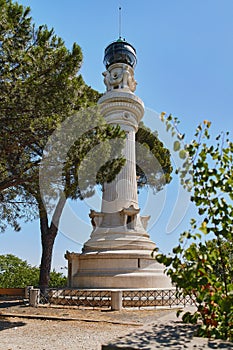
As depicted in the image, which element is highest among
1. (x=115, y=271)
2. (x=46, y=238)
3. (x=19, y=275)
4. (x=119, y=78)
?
(x=119, y=78)

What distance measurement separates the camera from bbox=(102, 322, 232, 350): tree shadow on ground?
2029mm

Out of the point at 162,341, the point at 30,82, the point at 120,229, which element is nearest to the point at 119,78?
the point at 120,229

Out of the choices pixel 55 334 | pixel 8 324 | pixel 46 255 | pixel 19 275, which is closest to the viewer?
pixel 55 334

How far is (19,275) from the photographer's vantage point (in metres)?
21.9

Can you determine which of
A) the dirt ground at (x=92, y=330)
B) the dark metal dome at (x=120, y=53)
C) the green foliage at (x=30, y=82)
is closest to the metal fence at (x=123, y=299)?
the dirt ground at (x=92, y=330)

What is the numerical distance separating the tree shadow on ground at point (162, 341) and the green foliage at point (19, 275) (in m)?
Result: 19.4

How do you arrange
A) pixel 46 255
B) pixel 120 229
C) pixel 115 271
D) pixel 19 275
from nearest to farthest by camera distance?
pixel 115 271
pixel 46 255
pixel 120 229
pixel 19 275

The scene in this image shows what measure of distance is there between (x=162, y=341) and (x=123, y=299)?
1001 centimetres

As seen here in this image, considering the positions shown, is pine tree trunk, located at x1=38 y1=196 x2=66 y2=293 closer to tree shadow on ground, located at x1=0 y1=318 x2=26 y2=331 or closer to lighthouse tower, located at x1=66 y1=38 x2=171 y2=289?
lighthouse tower, located at x1=66 y1=38 x2=171 y2=289

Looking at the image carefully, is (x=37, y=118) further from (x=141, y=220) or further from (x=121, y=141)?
(x=141, y=220)

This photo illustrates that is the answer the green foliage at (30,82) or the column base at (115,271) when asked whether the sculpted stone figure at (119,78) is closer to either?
the green foliage at (30,82)

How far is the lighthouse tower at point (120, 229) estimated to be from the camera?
13.6 meters

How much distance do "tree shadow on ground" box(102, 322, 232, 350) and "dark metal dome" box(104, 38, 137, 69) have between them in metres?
20.1

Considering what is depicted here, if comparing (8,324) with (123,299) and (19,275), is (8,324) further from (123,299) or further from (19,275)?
(19,275)
